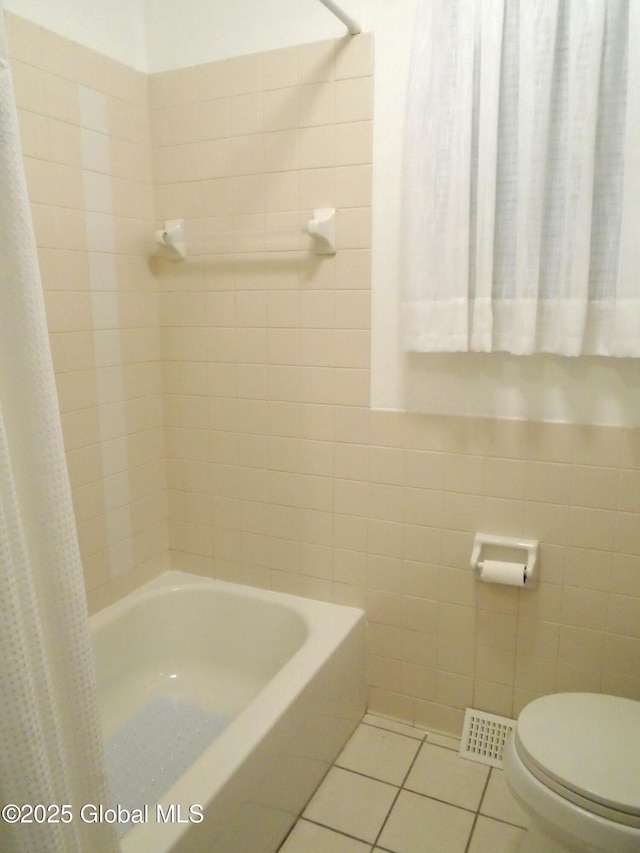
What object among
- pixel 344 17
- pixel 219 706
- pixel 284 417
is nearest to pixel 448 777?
pixel 219 706

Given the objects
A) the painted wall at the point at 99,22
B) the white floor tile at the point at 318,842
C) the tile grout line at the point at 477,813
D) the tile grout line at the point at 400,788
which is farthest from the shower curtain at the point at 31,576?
the painted wall at the point at 99,22

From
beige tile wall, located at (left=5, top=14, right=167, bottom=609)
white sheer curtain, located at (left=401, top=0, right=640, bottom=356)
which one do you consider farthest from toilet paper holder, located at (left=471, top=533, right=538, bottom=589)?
beige tile wall, located at (left=5, top=14, right=167, bottom=609)

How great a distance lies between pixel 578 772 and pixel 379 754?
790 mm

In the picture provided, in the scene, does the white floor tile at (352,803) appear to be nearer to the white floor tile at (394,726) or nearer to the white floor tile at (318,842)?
the white floor tile at (318,842)

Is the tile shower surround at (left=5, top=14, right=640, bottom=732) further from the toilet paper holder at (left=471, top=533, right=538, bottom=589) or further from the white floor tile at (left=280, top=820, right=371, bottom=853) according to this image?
the white floor tile at (left=280, top=820, right=371, bottom=853)

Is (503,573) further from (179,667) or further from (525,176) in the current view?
(179,667)

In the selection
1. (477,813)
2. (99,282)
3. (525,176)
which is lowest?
(477,813)

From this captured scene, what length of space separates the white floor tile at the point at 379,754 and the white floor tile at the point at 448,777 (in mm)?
34

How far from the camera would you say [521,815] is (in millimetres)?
Result: 1706

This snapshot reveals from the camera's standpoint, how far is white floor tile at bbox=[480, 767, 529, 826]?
170cm

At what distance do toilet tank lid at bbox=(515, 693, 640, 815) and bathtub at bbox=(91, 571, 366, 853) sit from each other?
59 cm

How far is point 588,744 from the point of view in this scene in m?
1.40

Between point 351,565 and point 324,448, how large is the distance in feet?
1.33

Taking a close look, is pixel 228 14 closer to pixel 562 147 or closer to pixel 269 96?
pixel 269 96
